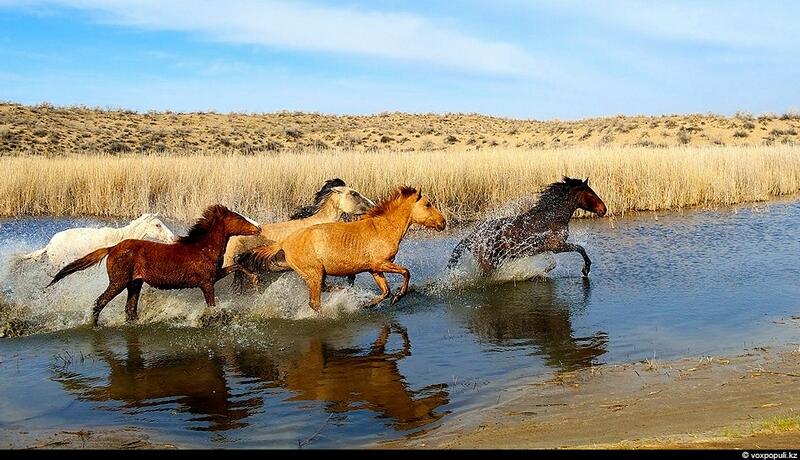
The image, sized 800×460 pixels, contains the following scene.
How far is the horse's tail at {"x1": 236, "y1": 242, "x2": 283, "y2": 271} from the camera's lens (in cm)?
1076

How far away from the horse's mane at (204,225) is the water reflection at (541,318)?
349 cm

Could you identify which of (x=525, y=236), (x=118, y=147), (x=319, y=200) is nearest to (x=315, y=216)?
(x=319, y=200)

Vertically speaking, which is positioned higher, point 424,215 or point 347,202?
point 347,202

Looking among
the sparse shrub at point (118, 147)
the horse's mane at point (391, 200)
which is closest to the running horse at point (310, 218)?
the horse's mane at point (391, 200)

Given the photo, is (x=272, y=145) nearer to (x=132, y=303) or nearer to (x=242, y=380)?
(x=132, y=303)

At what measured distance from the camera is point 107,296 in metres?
9.84

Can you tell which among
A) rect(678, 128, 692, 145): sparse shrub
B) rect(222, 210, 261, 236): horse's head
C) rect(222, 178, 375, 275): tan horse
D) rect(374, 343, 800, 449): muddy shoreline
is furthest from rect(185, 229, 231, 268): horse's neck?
rect(678, 128, 692, 145): sparse shrub

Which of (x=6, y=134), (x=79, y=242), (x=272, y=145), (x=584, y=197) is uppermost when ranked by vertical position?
(x=6, y=134)

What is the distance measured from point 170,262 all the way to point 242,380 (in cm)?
276

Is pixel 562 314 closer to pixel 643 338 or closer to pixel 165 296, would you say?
pixel 643 338

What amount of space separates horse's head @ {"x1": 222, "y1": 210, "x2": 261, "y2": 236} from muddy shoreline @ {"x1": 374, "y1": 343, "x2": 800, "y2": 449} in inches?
180

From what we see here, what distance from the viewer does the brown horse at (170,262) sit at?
9766 millimetres

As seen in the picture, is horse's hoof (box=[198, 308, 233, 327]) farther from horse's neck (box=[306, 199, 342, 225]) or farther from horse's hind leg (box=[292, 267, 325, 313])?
horse's neck (box=[306, 199, 342, 225])

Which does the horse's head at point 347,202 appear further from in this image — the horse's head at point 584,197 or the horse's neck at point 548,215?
the horse's head at point 584,197
